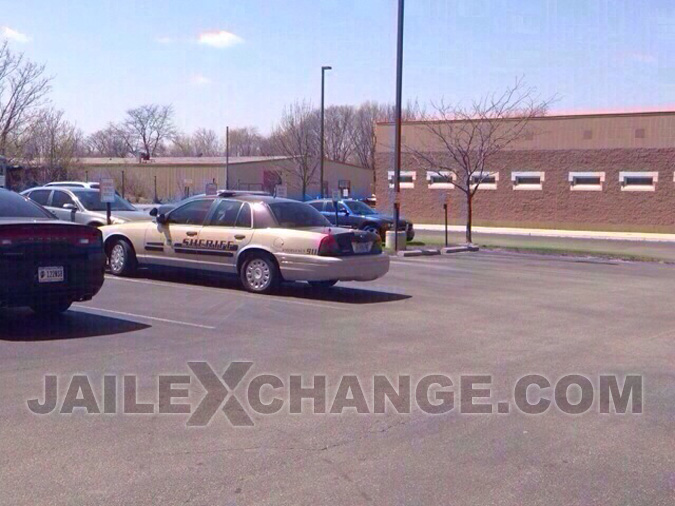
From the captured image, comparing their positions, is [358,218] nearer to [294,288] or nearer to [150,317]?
[294,288]

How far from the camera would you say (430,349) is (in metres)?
9.56

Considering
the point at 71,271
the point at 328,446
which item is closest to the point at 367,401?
the point at 328,446

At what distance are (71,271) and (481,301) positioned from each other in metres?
6.31

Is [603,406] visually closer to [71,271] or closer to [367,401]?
[367,401]

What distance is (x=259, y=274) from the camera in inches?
537

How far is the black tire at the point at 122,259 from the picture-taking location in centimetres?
1497

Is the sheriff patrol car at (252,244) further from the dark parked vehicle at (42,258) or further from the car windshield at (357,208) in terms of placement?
the car windshield at (357,208)

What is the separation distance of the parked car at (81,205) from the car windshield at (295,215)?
6.17 meters

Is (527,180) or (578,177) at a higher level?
(578,177)

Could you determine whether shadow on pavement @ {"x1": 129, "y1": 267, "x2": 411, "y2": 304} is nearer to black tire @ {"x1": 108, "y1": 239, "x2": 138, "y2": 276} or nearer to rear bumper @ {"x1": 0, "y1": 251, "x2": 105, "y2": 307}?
black tire @ {"x1": 108, "y1": 239, "x2": 138, "y2": 276}

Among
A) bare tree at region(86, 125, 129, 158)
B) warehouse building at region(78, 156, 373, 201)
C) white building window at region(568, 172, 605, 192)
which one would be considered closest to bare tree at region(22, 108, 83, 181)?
warehouse building at region(78, 156, 373, 201)

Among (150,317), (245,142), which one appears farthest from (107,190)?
(245,142)

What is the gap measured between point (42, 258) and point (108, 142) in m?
92.1

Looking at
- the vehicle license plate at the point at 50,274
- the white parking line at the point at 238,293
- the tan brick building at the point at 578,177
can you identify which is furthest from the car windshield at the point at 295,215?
the tan brick building at the point at 578,177
